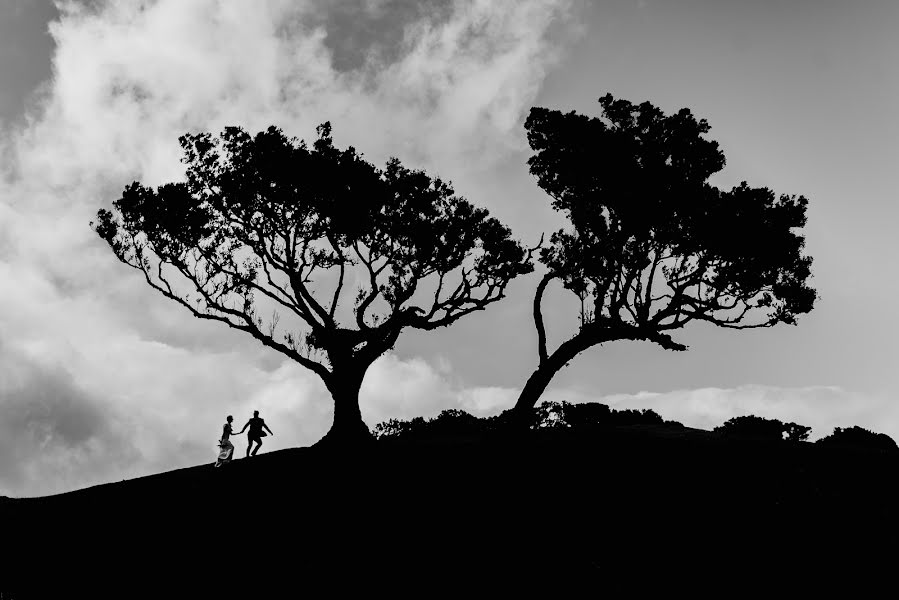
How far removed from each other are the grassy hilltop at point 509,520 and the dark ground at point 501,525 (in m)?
0.06

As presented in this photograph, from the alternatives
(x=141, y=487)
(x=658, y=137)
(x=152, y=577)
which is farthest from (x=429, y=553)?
(x=658, y=137)

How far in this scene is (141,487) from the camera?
2500cm

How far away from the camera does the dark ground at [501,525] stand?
15.0 meters

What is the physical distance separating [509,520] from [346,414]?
49.7 feet

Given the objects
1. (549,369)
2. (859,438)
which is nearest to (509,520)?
(549,369)

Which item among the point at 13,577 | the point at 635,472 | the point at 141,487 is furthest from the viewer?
the point at 141,487

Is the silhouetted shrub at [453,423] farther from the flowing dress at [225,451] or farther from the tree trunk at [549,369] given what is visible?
the flowing dress at [225,451]

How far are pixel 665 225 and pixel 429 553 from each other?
62.8 ft

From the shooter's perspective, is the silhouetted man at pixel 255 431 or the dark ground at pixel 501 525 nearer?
the dark ground at pixel 501 525

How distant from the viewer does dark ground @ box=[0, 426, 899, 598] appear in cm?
1502

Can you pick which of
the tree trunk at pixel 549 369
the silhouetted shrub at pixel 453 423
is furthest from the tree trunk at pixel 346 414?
the silhouetted shrub at pixel 453 423

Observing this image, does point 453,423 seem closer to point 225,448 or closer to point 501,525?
point 225,448

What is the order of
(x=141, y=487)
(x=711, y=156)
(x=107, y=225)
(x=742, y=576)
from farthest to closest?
(x=107, y=225), (x=711, y=156), (x=141, y=487), (x=742, y=576)

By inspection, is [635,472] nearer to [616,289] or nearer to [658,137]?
[616,289]
